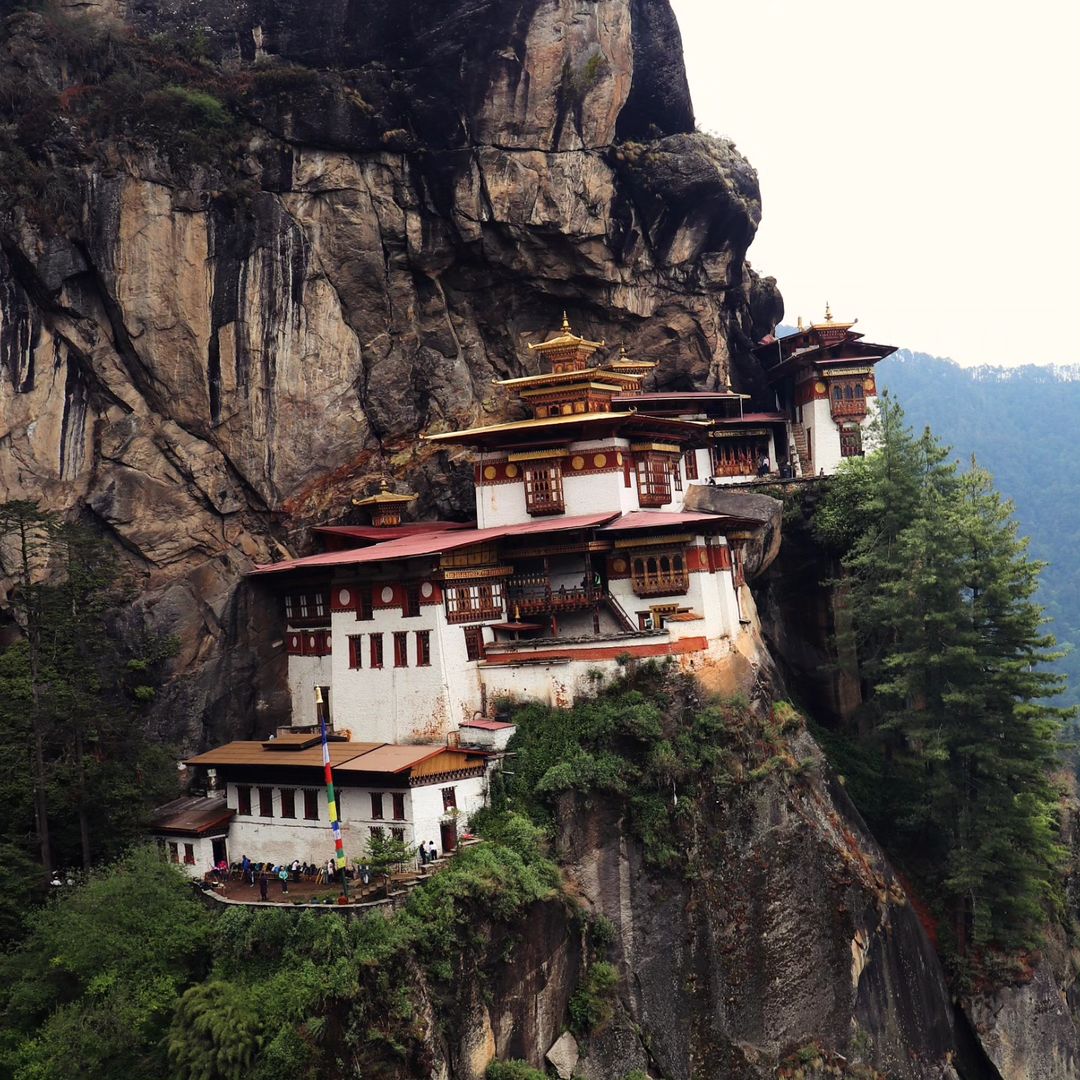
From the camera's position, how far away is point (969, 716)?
3709cm

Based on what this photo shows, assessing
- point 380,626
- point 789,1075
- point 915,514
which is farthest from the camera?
point 915,514

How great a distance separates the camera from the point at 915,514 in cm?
3997

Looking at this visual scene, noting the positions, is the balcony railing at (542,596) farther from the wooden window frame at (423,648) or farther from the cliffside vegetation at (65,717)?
the cliffside vegetation at (65,717)

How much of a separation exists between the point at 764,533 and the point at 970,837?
1158 centimetres

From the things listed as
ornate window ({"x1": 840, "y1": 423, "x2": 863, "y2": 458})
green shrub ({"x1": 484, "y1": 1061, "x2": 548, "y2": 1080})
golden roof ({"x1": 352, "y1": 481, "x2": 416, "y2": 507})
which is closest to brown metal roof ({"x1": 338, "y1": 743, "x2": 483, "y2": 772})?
green shrub ({"x1": 484, "y1": 1061, "x2": 548, "y2": 1080})

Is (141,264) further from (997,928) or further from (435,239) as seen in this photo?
(997,928)

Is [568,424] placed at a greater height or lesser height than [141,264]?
lesser

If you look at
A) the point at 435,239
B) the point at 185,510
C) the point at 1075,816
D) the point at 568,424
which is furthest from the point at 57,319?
the point at 1075,816

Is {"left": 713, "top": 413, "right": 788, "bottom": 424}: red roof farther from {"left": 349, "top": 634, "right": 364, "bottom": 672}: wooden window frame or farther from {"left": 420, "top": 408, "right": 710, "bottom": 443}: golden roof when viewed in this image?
{"left": 349, "top": 634, "right": 364, "bottom": 672}: wooden window frame

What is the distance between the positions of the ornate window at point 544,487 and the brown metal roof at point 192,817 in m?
13.1

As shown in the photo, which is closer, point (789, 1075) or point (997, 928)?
point (789, 1075)

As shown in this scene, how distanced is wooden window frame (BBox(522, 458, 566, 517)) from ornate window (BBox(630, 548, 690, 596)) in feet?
12.3

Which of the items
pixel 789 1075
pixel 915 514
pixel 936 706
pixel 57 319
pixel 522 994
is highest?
pixel 57 319

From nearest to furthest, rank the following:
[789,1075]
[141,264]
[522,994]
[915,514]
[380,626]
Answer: [522,994] < [789,1075] < [380,626] < [141,264] < [915,514]
